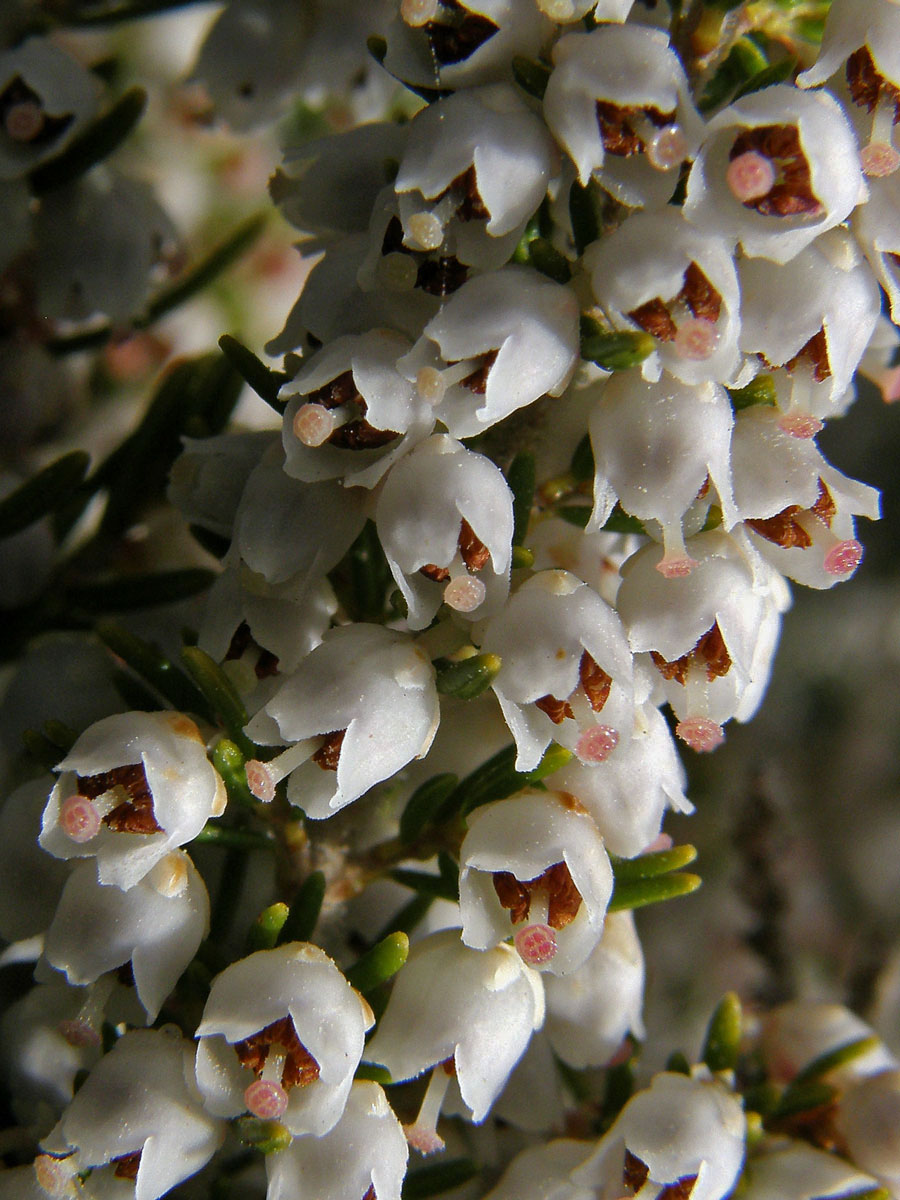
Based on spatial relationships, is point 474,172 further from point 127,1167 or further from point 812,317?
point 127,1167

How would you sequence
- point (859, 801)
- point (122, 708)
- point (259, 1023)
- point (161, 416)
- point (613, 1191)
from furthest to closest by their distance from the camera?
point (859, 801), point (161, 416), point (122, 708), point (613, 1191), point (259, 1023)

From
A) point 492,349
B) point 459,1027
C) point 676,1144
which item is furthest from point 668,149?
point 676,1144

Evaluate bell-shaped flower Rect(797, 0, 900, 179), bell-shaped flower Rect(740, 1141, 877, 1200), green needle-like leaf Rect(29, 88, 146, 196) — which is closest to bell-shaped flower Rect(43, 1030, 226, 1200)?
bell-shaped flower Rect(740, 1141, 877, 1200)

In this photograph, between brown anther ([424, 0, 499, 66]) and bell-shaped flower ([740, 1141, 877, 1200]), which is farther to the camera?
bell-shaped flower ([740, 1141, 877, 1200])

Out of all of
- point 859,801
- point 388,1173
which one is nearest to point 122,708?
point 388,1173

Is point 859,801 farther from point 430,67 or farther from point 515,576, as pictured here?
point 430,67

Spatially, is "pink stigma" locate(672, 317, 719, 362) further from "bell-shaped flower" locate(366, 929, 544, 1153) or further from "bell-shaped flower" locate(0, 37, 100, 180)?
"bell-shaped flower" locate(0, 37, 100, 180)

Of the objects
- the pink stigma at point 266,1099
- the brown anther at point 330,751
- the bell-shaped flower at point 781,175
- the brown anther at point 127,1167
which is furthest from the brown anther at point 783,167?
the brown anther at point 127,1167
